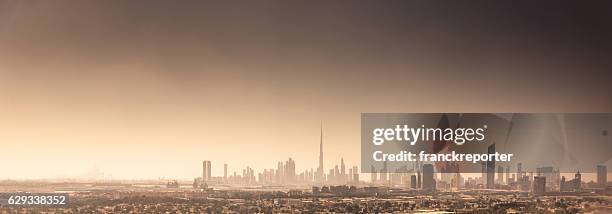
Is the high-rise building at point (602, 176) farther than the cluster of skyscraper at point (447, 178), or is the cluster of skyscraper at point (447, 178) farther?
the high-rise building at point (602, 176)

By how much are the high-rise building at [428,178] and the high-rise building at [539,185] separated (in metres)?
0.58

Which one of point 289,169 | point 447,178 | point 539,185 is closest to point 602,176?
point 539,185

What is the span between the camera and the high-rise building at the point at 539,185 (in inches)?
180

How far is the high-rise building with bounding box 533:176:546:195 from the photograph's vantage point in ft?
15.0

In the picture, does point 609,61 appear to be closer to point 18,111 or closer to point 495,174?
point 495,174

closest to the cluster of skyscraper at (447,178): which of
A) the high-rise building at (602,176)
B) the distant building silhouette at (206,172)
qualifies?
the high-rise building at (602,176)

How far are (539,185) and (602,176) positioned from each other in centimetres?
38

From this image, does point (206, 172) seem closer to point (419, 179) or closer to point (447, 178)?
point (419, 179)

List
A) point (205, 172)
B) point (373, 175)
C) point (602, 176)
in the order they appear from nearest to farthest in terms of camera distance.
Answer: point (205, 172)
point (373, 175)
point (602, 176)

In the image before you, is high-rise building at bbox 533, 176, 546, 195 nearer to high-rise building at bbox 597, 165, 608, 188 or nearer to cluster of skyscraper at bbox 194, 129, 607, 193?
cluster of skyscraper at bbox 194, 129, 607, 193

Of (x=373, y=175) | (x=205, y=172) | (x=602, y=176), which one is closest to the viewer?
(x=205, y=172)

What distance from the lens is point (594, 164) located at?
4.61m

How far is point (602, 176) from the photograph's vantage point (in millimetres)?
4629

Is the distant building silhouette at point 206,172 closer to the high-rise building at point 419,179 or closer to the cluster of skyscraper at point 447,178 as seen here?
the cluster of skyscraper at point 447,178
